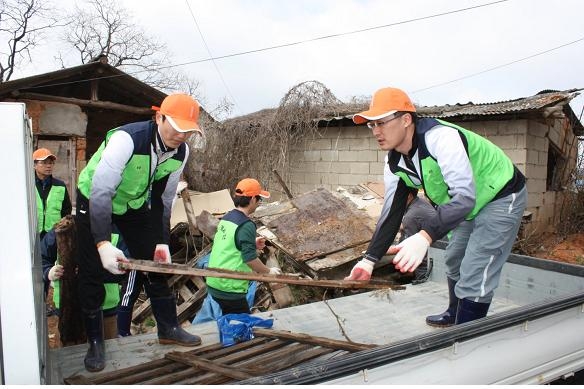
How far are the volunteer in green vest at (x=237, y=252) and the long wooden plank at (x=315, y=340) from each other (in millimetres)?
443

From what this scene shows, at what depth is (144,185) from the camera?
9.84 feet

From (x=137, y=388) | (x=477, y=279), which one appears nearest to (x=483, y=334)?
(x=477, y=279)

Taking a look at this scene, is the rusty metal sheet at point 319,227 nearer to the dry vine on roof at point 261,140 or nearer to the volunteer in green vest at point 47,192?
the volunteer in green vest at point 47,192

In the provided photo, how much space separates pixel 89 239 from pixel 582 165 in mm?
11166

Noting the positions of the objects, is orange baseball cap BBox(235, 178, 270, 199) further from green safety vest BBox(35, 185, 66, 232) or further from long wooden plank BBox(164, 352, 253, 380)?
green safety vest BBox(35, 185, 66, 232)

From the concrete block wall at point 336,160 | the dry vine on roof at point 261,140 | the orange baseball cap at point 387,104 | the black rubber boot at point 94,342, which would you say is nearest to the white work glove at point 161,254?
the black rubber boot at point 94,342

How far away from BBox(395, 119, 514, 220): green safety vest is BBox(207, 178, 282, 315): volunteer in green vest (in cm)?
130

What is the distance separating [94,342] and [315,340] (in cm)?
137

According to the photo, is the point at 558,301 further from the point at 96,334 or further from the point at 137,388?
the point at 96,334

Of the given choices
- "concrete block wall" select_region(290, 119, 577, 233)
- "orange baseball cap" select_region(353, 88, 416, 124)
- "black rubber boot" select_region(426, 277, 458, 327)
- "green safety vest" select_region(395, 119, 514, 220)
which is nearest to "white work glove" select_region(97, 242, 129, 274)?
"orange baseball cap" select_region(353, 88, 416, 124)

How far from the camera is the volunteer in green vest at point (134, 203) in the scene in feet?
8.80

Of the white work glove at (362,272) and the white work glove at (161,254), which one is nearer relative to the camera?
the white work glove at (362,272)

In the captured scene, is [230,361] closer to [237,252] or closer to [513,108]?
[237,252]

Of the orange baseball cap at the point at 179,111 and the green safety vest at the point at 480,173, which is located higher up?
the orange baseball cap at the point at 179,111
